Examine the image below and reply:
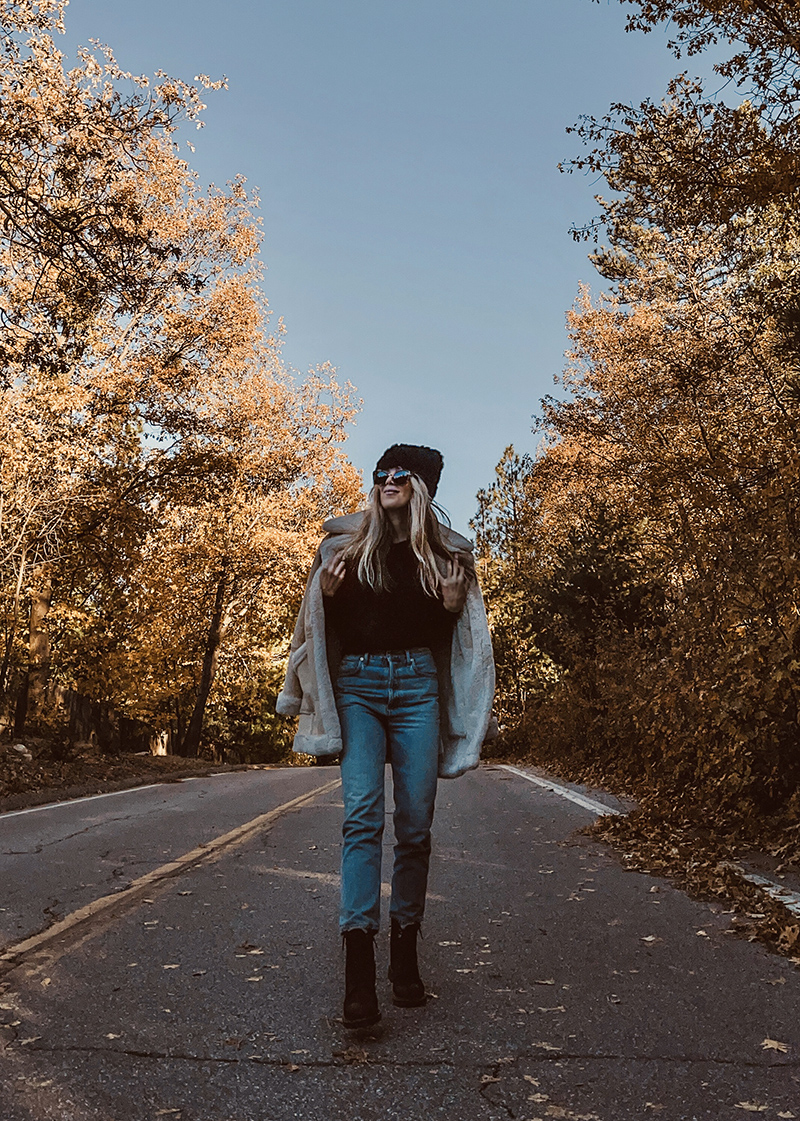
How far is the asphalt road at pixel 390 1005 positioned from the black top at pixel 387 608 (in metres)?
1.38

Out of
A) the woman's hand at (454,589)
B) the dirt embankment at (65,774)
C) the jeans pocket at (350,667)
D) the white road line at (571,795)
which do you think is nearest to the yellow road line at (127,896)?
the jeans pocket at (350,667)

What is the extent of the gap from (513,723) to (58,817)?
19.1 m

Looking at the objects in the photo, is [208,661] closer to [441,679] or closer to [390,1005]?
[441,679]

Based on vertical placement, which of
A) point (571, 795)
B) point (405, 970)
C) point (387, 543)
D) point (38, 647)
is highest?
point (38, 647)

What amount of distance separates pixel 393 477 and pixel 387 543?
270 mm

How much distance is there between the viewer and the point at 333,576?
3.97 meters

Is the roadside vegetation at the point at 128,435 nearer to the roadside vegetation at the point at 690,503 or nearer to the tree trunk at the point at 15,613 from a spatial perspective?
the tree trunk at the point at 15,613

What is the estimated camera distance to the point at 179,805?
12.1m

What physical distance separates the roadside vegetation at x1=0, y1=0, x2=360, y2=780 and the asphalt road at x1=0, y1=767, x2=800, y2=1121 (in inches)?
293

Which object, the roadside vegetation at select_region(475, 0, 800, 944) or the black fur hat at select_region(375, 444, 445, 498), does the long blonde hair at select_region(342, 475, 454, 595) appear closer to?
the black fur hat at select_region(375, 444, 445, 498)

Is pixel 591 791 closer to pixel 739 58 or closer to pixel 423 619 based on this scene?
pixel 739 58

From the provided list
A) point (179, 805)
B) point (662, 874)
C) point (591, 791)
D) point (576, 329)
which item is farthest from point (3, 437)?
point (576, 329)

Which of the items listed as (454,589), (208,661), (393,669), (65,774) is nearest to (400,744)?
(393,669)

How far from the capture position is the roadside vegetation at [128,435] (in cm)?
1120
